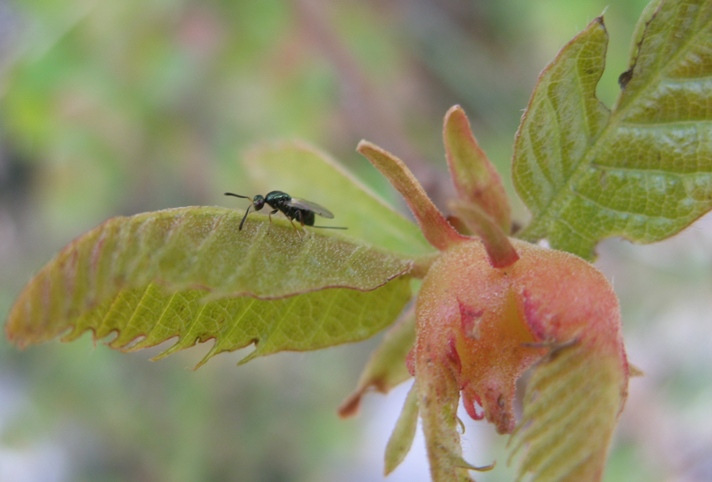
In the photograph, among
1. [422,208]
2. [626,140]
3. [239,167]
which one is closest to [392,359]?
[422,208]

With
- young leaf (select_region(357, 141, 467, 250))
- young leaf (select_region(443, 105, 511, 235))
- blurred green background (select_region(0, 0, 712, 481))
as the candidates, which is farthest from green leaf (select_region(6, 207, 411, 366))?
blurred green background (select_region(0, 0, 712, 481))

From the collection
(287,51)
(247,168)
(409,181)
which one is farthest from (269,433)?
(409,181)

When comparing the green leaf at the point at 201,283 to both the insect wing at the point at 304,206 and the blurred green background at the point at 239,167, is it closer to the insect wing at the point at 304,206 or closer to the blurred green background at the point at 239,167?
the insect wing at the point at 304,206

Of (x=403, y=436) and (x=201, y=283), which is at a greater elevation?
(x=201, y=283)

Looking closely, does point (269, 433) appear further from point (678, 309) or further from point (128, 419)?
point (678, 309)

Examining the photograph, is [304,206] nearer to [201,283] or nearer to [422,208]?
[422,208]
